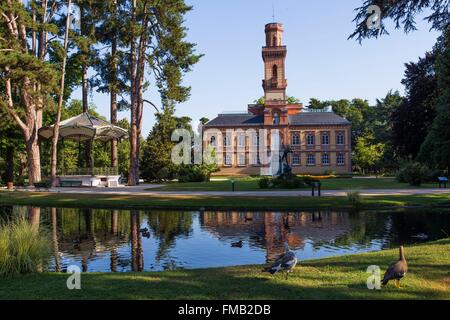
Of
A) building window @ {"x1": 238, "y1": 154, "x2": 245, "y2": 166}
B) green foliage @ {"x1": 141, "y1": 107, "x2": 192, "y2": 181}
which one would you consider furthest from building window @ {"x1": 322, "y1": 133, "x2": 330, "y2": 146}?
green foliage @ {"x1": 141, "y1": 107, "x2": 192, "y2": 181}

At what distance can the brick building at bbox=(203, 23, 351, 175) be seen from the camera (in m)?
73.6

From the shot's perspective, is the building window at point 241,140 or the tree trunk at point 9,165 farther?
the building window at point 241,140

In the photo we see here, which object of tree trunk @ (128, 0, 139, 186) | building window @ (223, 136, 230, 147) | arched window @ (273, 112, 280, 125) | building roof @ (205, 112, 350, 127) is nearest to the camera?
tree trunk @ (128, 0, 139, 186)

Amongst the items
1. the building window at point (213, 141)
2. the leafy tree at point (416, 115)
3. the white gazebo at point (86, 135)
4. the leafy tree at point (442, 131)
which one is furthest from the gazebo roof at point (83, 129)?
the building window at point (213, 141)

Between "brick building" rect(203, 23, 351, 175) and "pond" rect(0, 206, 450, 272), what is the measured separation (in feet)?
176

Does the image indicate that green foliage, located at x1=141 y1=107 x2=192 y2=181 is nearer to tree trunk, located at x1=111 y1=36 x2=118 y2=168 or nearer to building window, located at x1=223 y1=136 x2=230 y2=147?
tree trunk, located at x1=111 y1=36 x2=118 y2=168

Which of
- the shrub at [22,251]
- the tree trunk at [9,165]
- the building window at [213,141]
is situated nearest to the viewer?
the shrub at [22,251]

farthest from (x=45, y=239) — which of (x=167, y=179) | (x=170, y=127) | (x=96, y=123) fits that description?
(x=167, y=179)

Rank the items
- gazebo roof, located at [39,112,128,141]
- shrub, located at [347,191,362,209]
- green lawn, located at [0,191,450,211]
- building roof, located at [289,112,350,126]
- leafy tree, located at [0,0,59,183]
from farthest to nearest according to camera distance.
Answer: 1. building roof, located at [289,112,350,126]
2. gazebo roof, located at [39,112,128,141]
3. leafy tree, located at [0,0,59,183]
4. green lawn, located at [0,191,450,211]
5. shrub, located at [347,191,362,209]

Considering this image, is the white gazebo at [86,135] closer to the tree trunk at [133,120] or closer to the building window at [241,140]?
the tree trunk at [133,120]

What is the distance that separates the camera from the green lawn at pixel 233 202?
2191cm

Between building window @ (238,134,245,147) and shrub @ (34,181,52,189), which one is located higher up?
building window @ (238,134,245,147)

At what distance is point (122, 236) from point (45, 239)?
611 centimetres

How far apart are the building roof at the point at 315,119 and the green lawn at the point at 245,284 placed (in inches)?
2629
